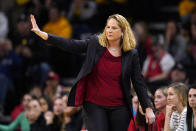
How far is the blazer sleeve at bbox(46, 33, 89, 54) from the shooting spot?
→ 5.99 m

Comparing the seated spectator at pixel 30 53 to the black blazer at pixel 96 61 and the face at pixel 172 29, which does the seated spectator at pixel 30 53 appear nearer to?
the face at pixel 172 29

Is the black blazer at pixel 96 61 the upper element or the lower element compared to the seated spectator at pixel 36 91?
upper

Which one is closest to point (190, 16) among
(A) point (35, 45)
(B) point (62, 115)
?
(A) point (35, 45)

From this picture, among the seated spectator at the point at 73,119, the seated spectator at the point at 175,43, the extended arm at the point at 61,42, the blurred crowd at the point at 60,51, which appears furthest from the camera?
the seated spectator at the point at 175,43

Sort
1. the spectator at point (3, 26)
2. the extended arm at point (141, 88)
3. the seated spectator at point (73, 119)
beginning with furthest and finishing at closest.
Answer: the spectator at point (3, 26)
the seated spectator at point (73, 119)
the extended arm at point (141, 88)

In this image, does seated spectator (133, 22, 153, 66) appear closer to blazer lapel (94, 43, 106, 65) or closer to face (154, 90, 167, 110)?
face (154, 90, 167, 110)

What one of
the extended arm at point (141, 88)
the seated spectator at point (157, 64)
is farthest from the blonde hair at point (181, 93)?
the seated spectator at point (157, 64)

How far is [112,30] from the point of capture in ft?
20.2

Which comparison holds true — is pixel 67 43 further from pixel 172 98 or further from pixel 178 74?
pixel 178 74

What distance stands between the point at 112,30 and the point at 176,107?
140cm

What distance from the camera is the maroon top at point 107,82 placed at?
6.18 metres

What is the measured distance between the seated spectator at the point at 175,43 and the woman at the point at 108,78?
5.44 m

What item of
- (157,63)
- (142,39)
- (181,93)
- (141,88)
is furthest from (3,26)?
(141,88)

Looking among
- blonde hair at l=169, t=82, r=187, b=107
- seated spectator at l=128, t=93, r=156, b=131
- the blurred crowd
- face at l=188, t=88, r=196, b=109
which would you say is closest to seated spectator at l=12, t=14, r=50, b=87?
the blurred crowd
